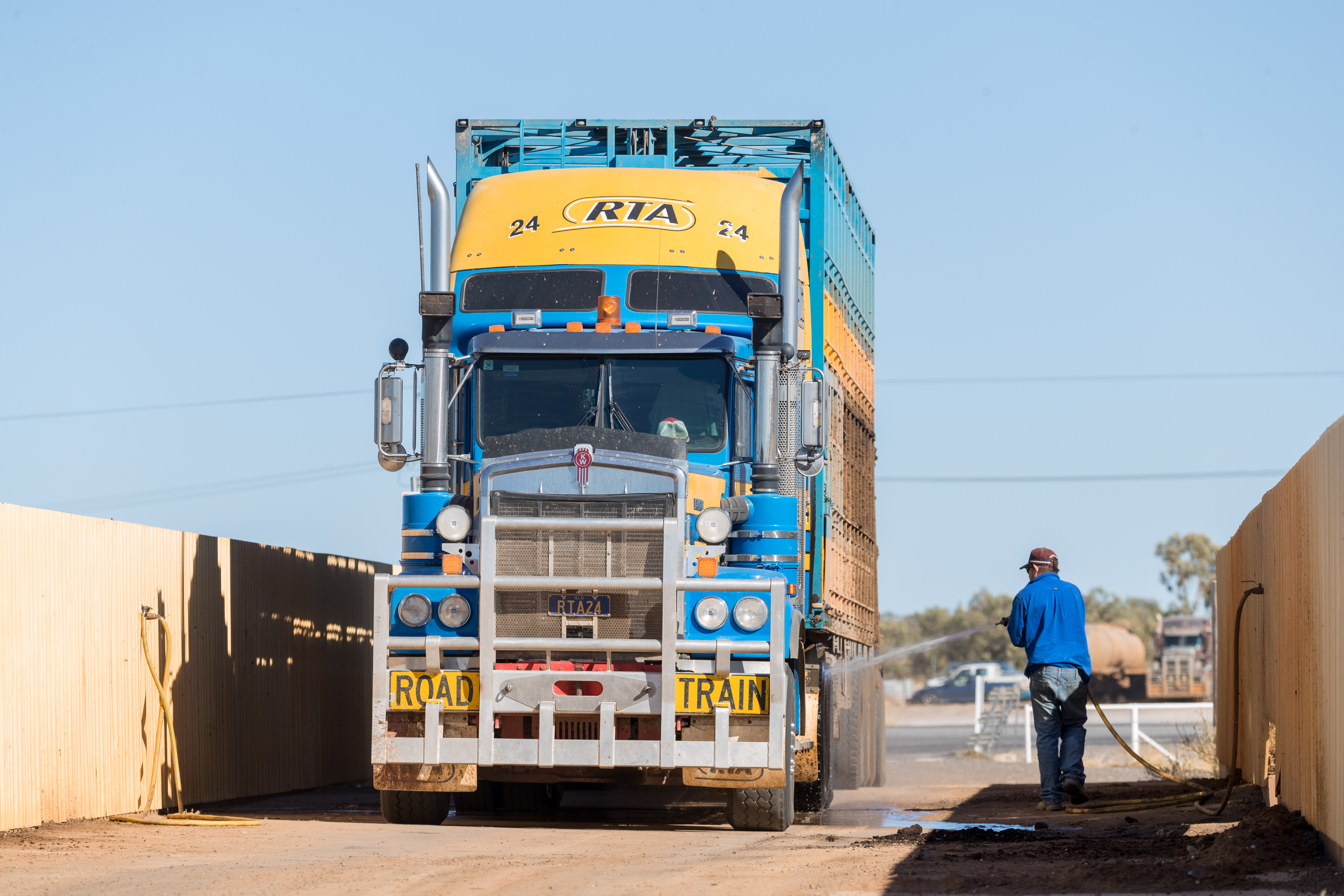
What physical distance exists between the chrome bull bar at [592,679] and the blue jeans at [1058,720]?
2.97 meters

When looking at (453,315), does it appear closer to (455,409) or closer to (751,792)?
(455,409)

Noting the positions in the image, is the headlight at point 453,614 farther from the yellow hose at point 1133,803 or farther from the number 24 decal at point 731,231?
the yellow hose at point 1133,803

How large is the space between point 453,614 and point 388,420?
4.94 feet

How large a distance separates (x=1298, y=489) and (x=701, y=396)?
4224 mm

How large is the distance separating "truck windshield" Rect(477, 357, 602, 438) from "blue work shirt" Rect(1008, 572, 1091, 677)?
12.7ft

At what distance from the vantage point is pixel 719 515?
1213 cm

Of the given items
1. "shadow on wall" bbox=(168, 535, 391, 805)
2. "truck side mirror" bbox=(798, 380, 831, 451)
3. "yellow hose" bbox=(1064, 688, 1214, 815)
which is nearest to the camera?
"truck side mirror" bbox=(798, 380, 831, 451)

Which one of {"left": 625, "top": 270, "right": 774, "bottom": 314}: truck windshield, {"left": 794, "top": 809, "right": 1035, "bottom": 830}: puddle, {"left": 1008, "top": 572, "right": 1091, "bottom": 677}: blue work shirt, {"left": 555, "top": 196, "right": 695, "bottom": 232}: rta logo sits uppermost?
{"left": 555, "top": 196, "right": 695, "bottom": 232}: rta logo

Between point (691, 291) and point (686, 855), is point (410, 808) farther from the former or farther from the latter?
point (691, 291)

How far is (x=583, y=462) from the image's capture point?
12156 mm

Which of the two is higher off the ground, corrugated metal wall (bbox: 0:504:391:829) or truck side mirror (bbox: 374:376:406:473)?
truck side mirror (bbox: 374:376:406:473)

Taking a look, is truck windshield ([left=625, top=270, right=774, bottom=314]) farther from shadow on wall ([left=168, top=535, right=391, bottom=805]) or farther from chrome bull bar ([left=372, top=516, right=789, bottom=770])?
shadow on wall ([left=168, top=535, right=391, bottom=805])

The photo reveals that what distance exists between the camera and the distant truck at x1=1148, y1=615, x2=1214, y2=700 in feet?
199

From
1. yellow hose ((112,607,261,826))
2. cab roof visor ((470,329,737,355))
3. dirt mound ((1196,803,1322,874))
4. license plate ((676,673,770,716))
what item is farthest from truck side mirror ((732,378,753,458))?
yellow hose ((112,607,261,826))
